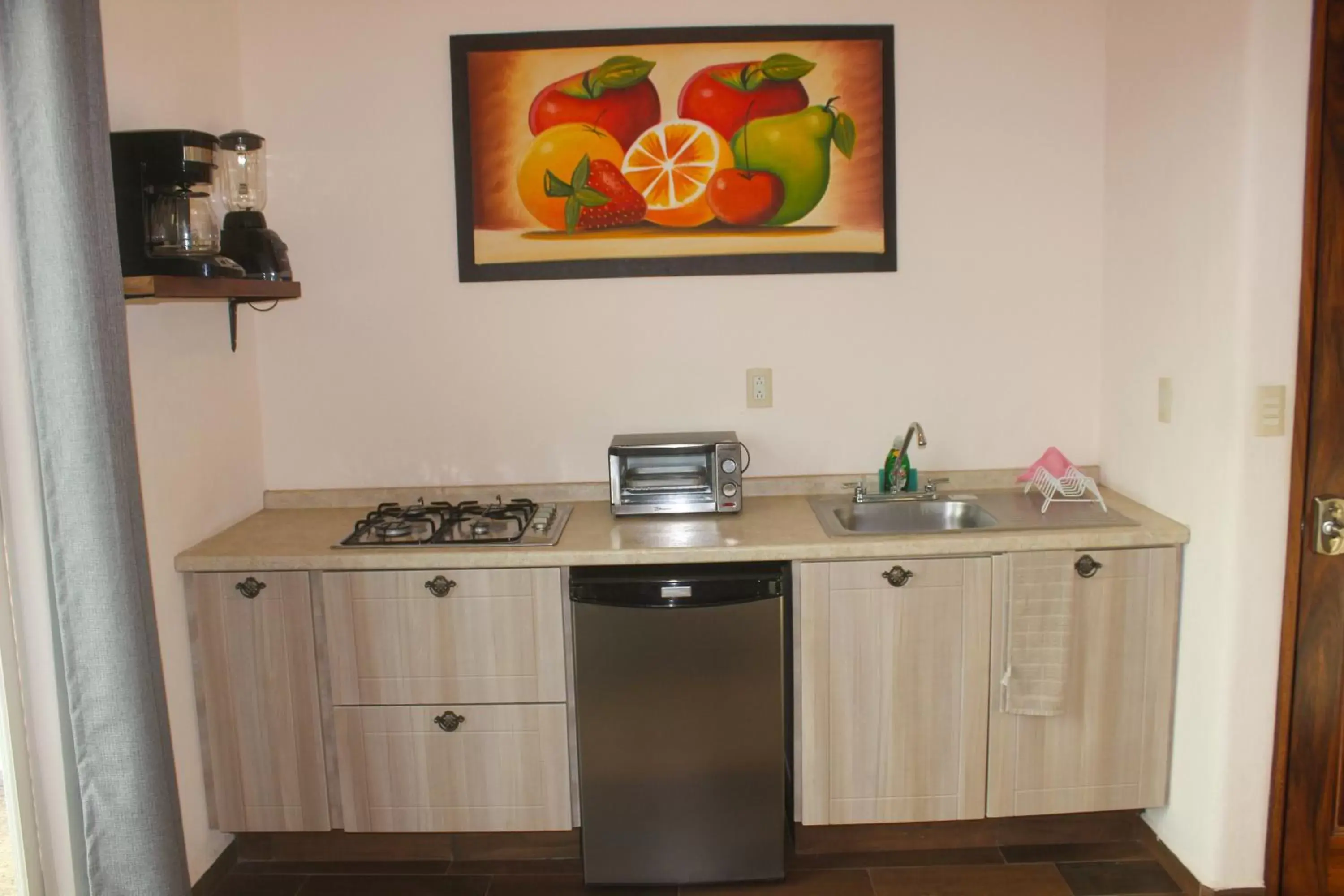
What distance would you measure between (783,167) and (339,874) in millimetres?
2341

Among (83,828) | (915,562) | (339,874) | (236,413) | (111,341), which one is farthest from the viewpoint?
(236,413)

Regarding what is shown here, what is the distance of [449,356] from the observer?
312 cm

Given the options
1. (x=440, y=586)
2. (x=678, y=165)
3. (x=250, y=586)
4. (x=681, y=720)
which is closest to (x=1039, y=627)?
(x=681, y=720)

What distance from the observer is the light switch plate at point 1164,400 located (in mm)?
2672

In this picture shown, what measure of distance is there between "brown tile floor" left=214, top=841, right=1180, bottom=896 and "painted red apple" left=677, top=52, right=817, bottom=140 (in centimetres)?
208

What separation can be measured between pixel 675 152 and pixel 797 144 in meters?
0.36

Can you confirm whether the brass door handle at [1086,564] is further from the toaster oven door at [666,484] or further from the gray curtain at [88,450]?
the gray curtain at [88,450]

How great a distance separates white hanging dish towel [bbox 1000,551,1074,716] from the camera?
2570mm

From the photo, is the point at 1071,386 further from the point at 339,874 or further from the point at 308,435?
the point at 339,874

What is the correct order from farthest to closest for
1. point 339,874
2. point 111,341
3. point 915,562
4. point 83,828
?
point 339,874
point 915,562
point 83,828
point 111,341

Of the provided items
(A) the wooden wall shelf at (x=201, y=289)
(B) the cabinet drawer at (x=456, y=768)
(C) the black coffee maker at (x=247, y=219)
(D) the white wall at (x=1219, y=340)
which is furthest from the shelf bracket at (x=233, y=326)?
(D) the white wall at (x=1219, y=340)

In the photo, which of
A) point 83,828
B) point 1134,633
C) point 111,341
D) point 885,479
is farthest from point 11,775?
point 1134,633

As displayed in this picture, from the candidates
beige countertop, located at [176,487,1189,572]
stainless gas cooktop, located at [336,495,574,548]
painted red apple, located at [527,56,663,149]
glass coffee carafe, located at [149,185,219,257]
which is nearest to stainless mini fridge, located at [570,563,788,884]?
beige countertop, located at [176,487,1189,572]

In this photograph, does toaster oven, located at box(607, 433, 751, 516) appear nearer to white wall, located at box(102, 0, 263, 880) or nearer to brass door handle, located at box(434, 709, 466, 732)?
brass door handle, located at box(434, 709, 466, 732)
